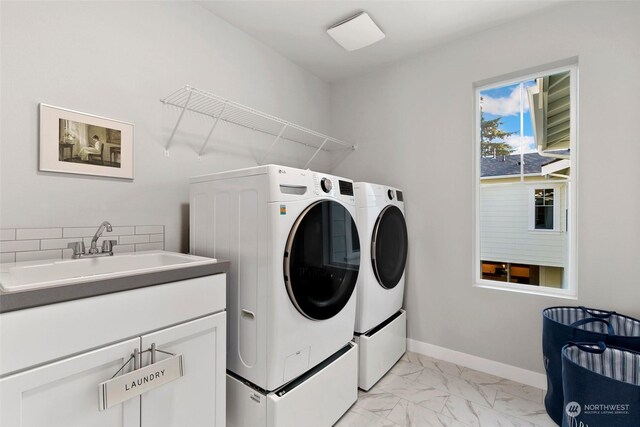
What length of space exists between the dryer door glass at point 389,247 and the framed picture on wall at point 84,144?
5.32 feet

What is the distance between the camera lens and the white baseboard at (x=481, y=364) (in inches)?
80.7

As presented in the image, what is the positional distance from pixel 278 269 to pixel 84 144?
1179 mm

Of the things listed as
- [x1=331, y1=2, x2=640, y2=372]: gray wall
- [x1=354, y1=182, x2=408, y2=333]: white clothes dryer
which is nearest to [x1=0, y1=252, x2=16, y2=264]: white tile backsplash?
[x1=354, y1=182, x2=408, y2=333]: white clothes dryer

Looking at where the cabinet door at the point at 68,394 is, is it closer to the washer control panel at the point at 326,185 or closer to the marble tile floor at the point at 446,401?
the washer control panel at the point at 326,185

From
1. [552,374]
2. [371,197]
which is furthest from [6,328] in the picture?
[552,374]

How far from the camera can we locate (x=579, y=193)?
192cm

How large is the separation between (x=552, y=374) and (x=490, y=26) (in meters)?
2.46

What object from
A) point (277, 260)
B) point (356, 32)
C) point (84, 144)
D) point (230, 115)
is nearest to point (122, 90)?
point (84, 144)

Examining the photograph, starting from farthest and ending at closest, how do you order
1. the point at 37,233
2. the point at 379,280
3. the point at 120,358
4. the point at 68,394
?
the point at 379,280
the point at 37,233
the point at 120,358
the point at 68,394

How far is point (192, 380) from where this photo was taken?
1.21 meters

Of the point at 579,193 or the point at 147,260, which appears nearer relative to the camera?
the point at 147,260

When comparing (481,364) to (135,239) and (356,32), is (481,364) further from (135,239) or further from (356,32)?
(356,32)

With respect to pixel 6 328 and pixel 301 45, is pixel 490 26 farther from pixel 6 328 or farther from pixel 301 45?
pixel 6 328

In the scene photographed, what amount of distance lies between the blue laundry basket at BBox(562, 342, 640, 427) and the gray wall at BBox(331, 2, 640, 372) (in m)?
0.52
